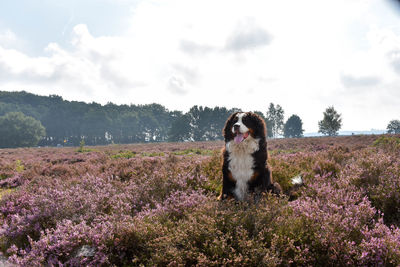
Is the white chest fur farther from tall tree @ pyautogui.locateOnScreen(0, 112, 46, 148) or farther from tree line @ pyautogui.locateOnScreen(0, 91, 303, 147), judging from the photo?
tall tree @ pyautogui.locateOnScreen(0, 112, 46, 148)

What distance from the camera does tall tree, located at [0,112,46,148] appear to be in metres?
66.4

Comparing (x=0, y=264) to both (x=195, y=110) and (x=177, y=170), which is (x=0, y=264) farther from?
(x=195, y=110)

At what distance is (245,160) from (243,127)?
1.66ft

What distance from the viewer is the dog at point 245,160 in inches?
147

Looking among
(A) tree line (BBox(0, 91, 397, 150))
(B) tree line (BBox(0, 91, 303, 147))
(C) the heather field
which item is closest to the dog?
(C) the heather field

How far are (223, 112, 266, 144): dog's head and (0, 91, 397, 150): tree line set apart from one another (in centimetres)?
6687

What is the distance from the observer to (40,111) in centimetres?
9881

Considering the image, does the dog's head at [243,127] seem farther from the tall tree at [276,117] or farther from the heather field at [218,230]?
the tall tree at [276,117]

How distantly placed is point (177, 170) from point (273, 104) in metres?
99.5

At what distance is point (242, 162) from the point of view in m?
3.76

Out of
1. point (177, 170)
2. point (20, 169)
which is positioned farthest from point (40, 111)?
point (177, 170)

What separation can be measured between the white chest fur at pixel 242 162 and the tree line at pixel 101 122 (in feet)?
220

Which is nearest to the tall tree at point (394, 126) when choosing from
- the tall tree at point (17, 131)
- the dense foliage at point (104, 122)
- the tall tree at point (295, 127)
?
the tall tree at point (295, 127)

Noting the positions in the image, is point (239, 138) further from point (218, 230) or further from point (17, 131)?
point (17, 131)
